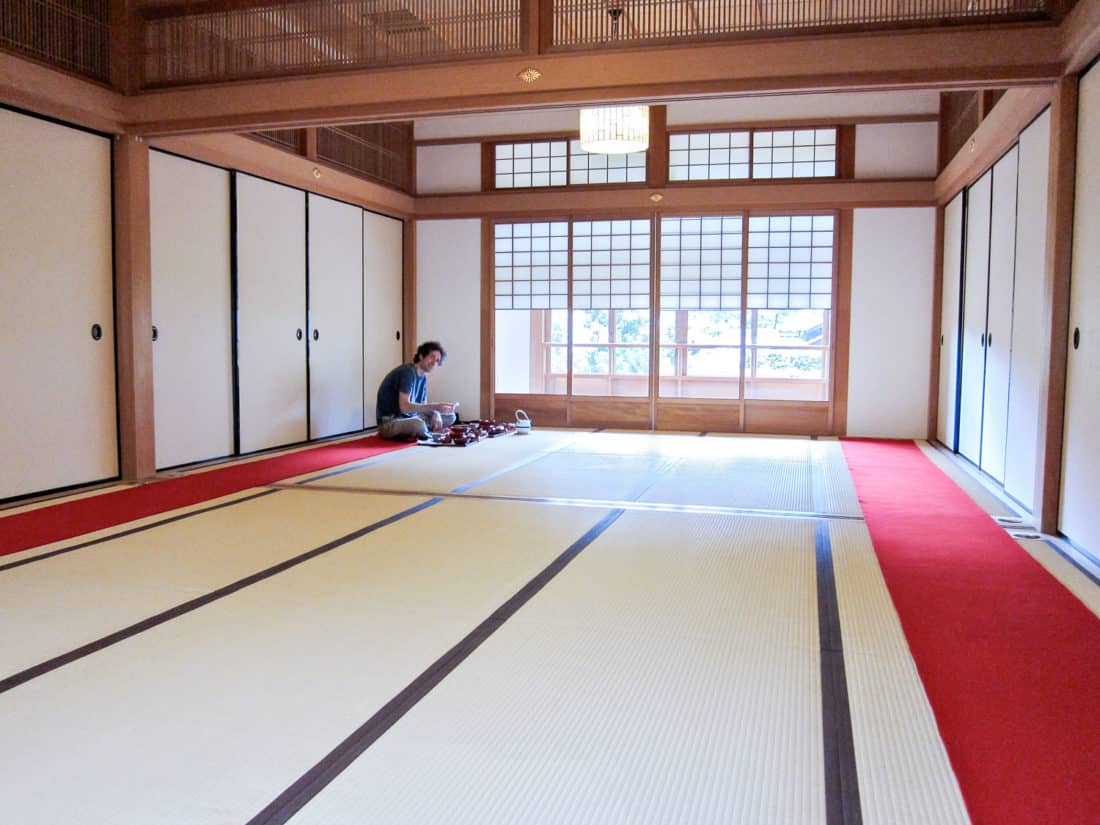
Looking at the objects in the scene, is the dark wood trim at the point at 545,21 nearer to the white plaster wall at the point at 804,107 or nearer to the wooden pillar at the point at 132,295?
the wooden pillar at the point at 132,295

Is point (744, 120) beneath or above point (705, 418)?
above

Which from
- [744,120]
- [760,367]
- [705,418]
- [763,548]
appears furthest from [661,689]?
[760,367]

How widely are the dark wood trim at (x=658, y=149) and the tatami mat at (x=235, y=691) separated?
5.70 metres

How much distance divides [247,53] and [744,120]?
469cm

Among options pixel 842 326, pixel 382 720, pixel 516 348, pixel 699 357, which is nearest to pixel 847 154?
pixel 842 326

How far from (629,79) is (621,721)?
11.4 feet

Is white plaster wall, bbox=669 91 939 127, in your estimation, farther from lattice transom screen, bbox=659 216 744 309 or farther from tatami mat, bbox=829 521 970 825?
tatami mat, bbox=829 521 970 825

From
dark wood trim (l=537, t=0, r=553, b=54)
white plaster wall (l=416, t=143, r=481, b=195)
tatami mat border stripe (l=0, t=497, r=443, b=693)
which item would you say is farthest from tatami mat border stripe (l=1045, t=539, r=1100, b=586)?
white plaster wall (l=416, t=143, r=481, b=195)

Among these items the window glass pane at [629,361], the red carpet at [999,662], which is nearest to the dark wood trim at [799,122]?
the window glass pane at [629,361]

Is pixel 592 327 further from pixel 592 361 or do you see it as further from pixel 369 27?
pixel 369 27

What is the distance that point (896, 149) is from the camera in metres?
7.69

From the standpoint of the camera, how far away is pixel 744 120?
26.2 feet

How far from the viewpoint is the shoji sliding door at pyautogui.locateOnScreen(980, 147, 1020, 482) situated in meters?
5.12

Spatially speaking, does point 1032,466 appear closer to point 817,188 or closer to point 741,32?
point 741,32
